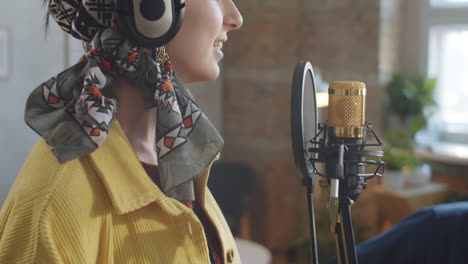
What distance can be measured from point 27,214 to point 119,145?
0.53ft

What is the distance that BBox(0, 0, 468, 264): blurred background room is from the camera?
305cm

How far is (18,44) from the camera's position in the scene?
221 cm

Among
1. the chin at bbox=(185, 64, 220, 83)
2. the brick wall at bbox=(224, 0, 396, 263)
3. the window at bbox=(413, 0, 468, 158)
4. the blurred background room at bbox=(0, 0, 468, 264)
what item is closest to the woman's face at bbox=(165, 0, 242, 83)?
the chin at bbox=(185, 64, 220, 83)

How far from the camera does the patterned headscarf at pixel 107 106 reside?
2.36 ft

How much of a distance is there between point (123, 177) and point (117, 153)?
4 cm

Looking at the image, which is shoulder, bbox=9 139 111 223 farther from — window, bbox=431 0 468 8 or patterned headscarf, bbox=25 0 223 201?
window, bbox=431 0 468 8

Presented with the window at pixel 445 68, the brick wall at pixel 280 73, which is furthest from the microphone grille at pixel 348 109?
the window at pixel 445 68

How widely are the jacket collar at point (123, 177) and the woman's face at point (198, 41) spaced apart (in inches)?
5.8

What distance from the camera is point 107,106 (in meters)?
0.74

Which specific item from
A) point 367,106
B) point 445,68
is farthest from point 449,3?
point 367,106

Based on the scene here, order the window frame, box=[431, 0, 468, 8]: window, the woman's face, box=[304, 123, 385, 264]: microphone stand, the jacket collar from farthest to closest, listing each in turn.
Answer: the window frame < box=[431, 0, 468, 8]: window < the woman's face < the jacket collar < box=[304, 123, 385, 264]: microphone stand

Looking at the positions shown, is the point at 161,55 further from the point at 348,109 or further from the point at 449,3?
the point at 449,3

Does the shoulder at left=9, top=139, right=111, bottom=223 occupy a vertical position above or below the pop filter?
below

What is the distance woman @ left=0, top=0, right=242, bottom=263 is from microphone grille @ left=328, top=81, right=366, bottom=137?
0.24 m
